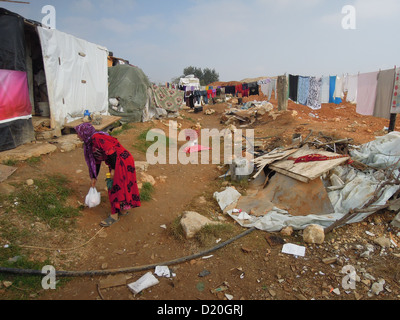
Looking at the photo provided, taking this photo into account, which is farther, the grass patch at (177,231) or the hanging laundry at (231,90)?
the hanging laundry at (231,90)

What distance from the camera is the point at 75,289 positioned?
7.92 ft

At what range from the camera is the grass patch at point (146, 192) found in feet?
14.3

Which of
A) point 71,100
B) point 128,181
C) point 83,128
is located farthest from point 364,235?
point 71,100

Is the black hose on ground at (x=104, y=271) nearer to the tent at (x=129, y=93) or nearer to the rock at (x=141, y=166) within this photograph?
the rock at (x=141, y=166)

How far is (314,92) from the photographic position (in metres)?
11.4

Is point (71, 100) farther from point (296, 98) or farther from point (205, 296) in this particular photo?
point (296, 98)

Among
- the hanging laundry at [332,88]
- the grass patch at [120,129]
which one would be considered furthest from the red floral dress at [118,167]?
the hanging laundry at [332,88]

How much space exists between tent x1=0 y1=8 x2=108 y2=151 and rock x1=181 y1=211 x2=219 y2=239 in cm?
394

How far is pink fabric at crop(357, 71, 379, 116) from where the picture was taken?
6848 millimetres

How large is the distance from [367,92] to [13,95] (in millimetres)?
8626

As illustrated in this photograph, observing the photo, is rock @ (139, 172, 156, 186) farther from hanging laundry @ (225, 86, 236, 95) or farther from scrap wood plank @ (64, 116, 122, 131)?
hanging laundry @ (225, 86, 236, 95)

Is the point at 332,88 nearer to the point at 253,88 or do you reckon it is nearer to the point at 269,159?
the point at 253,88

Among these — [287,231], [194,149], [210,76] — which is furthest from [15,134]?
[210,76]

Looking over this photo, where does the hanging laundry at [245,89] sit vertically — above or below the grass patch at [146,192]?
above
